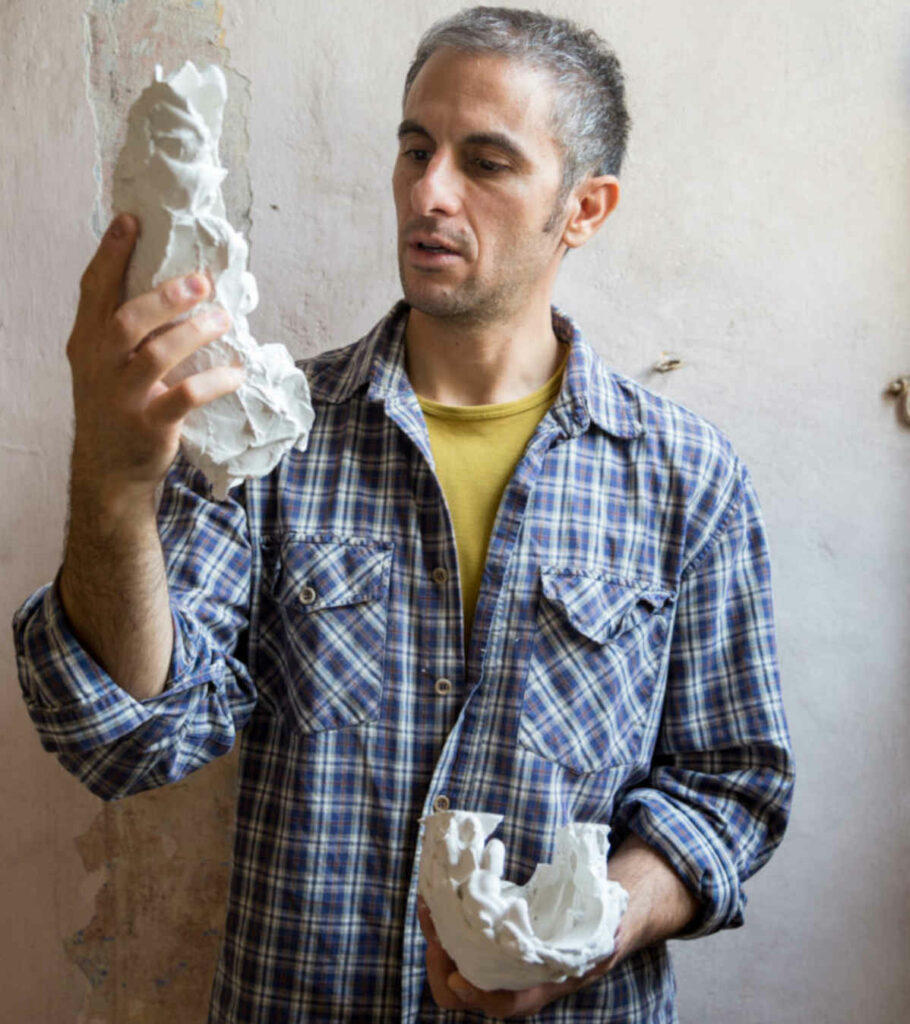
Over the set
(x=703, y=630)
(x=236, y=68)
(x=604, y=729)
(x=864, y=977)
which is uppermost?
(x=236, y=68)

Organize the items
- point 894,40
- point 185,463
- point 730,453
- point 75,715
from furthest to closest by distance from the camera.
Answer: point 894,40 → point 730,453 → point 185,463 → point 75,715

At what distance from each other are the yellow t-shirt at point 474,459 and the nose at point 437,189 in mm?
250

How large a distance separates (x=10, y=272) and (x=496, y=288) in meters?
0.73

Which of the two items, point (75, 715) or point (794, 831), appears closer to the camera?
point (75, 715)

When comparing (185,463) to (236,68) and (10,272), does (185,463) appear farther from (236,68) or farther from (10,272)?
(236,68)

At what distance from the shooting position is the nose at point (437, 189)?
1.25 meters

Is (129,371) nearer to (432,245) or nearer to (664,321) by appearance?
(432,245)

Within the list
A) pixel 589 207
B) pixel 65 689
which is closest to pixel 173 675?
pixel 65 689

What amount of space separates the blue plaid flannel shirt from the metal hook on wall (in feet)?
1.41

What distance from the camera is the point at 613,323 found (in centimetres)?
160

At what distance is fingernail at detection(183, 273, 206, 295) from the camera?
0.90m

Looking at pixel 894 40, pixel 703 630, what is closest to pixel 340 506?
pixel 703 630

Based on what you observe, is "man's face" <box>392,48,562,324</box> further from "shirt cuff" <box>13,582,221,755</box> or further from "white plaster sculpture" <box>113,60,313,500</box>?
"shirt cuff" <box>13,582,221,755</box>

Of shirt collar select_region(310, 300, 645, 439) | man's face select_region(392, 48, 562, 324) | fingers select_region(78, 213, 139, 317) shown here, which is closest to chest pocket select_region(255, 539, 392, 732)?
shirt collar select_region(310, 300, 645, 439)
